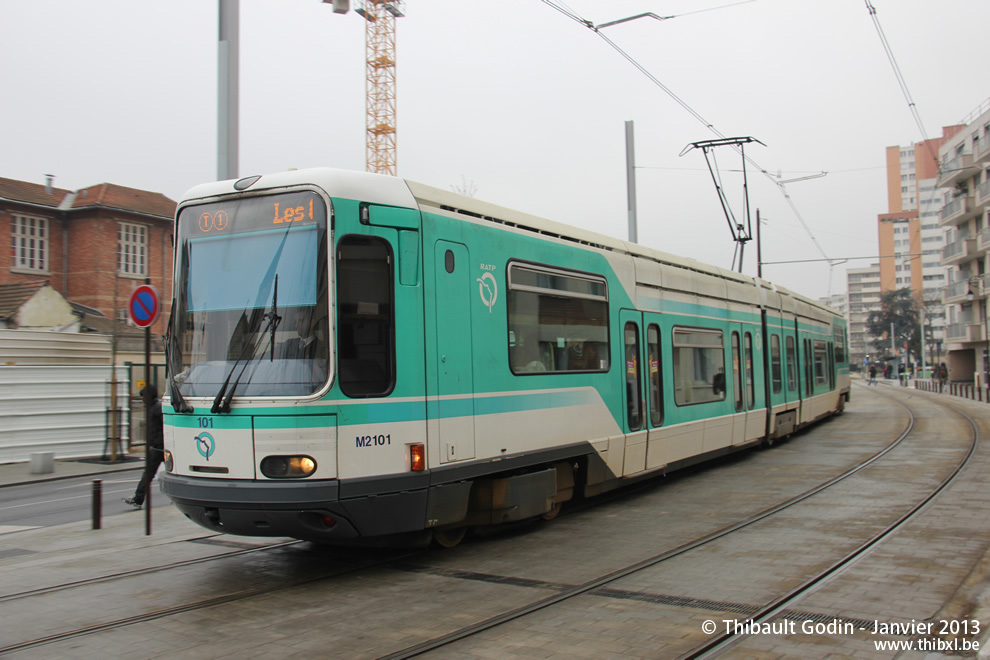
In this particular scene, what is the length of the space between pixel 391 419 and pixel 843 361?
24.2 metres

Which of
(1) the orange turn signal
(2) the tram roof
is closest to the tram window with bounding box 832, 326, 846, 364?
(2) the tram roof

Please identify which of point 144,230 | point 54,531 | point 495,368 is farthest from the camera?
point 144,230

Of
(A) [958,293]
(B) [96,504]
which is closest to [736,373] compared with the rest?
(B) [96,504]

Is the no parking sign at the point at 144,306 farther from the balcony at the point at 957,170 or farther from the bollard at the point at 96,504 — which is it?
the balcony at the point at 957,170

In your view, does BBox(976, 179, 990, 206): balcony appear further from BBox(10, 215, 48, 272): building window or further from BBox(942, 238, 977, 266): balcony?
BBox(10, 215, 48, 272): building window

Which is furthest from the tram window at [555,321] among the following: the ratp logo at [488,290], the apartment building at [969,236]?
the apartment building at [969,236]

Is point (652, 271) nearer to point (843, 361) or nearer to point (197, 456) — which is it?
point (197, 456)

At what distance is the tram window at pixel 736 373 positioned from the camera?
14.0m

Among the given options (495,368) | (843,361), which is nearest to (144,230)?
(843,361)

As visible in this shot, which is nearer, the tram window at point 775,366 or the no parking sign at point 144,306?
the no parking sign at point 144,306

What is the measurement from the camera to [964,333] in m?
55.6

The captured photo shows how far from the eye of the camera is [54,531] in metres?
9.74

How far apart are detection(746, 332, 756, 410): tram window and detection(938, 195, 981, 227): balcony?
46391mm

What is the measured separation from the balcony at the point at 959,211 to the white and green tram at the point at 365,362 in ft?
178
